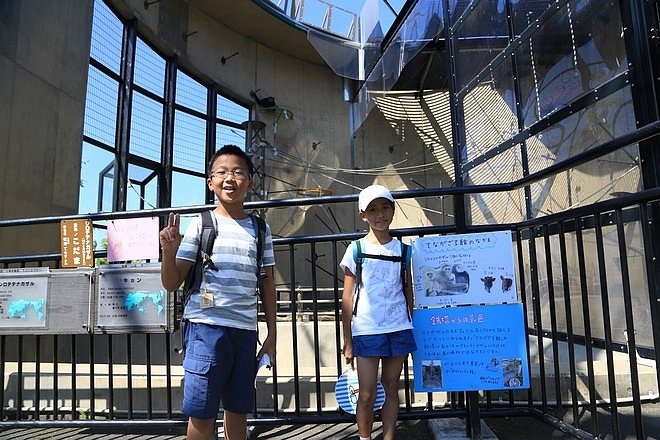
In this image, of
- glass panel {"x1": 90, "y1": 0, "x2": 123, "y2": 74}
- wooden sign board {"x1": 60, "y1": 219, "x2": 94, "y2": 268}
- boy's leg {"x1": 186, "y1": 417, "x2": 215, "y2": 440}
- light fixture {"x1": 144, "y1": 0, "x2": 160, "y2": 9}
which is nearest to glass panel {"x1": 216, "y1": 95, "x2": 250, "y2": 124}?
light fixture {"x1": 144, "y1": 0, "x2": 160, "y2": 9}

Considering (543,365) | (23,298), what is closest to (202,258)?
(23,298)

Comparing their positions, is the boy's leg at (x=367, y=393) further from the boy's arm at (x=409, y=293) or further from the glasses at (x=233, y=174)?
the glasses at (x=233, y=174)

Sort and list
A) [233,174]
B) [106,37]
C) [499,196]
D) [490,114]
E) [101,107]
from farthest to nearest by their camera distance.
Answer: [106,37], [101,107], [490,114], [499,196], [233,174]

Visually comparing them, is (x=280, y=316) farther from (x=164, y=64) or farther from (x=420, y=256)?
(x=164, y=64)

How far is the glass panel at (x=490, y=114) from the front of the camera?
14.2 feet

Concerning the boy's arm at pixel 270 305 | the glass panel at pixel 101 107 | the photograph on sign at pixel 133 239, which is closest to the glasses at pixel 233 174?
the boy's arm at pixel 270 305

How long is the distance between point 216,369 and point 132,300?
43.8 inches

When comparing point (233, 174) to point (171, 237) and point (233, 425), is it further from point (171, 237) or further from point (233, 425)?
point (233, 425)

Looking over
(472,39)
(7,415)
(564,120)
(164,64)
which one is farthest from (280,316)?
(164,64)

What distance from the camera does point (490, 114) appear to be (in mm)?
→ 4766

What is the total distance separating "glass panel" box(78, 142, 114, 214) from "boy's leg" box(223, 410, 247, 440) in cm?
671

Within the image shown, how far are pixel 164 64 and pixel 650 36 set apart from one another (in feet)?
34.1

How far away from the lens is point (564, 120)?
10.8 feet

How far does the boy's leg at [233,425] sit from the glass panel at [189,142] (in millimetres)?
9797
